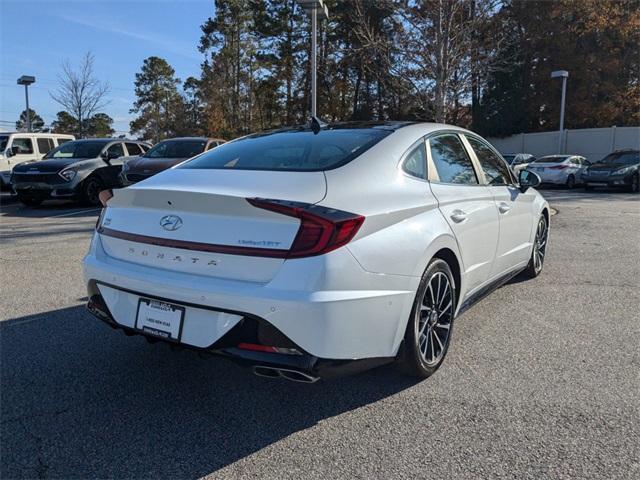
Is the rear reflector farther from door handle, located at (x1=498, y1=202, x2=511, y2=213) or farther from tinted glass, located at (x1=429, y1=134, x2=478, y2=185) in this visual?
door handle, located at (x1=498, y1=202, x2=511, y2=213)

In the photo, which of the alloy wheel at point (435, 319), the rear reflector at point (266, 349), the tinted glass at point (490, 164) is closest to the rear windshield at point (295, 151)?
the alloy wheel at point (435, 319)

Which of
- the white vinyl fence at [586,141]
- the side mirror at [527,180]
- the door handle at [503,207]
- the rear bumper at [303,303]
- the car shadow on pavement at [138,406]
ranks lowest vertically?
the car shadow on pavement at [138,406]

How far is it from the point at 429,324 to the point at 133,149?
43.3ft

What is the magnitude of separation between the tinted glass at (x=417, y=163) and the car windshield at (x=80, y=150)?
38.4 ft

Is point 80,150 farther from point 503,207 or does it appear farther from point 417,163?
point 417,163

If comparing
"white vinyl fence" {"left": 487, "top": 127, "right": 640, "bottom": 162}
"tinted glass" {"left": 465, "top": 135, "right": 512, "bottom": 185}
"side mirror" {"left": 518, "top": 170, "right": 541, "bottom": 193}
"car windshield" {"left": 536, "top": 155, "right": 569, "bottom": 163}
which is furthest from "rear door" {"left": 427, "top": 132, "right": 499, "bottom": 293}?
"white vinyl fence" {"left": 487, "top": 127, "right": 640, "bottom": 162}

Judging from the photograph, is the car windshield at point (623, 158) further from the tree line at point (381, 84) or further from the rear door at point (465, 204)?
the rear door at point (465, 204)

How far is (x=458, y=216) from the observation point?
3473mm

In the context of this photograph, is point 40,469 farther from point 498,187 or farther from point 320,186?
point 498,187

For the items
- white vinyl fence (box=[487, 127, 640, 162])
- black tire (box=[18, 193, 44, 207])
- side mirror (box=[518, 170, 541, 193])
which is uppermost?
white vinyl fence (box=[487, 127, 640, 162])

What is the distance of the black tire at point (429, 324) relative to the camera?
2.97 metres

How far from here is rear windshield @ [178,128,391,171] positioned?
313 centimetres

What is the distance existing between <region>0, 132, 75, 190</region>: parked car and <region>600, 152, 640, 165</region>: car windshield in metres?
20.1

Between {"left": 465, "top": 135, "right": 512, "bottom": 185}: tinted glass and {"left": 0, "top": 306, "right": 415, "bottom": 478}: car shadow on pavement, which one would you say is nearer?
{"left": 0, "top": 306, "right": 415, "bottom": 478}: car shadow on pavement
